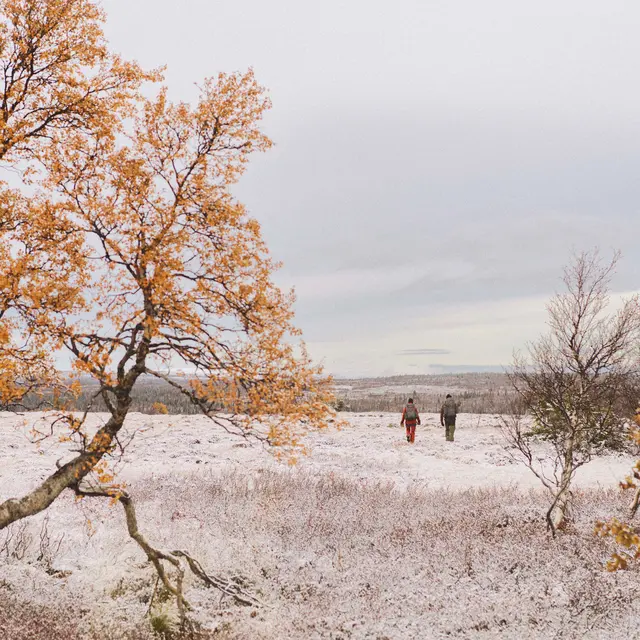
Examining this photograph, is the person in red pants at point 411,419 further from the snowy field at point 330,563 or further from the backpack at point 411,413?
the snowy field at point 330,563

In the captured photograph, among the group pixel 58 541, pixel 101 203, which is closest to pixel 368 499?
pixel 58 541

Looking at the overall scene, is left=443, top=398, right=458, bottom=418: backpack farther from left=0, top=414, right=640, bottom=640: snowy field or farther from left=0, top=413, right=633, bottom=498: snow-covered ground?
left=0, top=414, right=640, bottom=640: snowy field

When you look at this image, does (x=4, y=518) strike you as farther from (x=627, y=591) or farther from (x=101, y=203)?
(x=627, y=591)

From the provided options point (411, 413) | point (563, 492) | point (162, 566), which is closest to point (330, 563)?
point (162, 566)

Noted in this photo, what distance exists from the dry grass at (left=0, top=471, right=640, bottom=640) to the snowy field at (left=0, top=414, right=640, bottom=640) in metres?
0.03

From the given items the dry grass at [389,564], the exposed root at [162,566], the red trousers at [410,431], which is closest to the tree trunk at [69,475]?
the exposed root at [162,566]

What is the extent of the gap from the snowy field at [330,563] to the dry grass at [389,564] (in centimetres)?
3

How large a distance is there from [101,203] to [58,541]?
6871 mm

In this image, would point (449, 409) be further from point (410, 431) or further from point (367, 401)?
point (367, 401)

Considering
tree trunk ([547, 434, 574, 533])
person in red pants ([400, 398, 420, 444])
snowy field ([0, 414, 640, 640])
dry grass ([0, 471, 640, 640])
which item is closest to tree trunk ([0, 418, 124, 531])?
snowy field ([0, 414, 640, 640])

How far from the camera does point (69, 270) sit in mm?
6871

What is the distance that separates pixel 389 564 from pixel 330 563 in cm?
106

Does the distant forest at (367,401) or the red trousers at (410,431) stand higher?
the red trousers at (410,431)

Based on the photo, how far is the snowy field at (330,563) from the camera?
7.27 metres
